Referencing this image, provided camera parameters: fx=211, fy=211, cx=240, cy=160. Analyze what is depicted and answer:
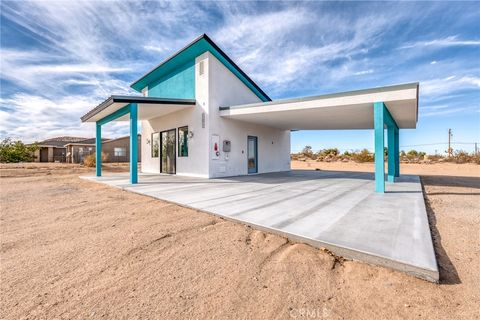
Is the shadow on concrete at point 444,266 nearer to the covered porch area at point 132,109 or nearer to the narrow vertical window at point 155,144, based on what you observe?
the covered porch area at point 132,109

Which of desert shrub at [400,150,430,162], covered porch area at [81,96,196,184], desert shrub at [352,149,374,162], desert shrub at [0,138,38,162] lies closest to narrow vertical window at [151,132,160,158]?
covered porch area at [81,96,196,184]

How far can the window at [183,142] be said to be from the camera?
10508mm

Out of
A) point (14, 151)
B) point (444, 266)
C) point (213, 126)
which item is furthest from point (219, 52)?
point (14, 151)

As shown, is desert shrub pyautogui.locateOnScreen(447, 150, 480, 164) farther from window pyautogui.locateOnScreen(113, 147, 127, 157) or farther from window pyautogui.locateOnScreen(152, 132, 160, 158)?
window pyautogui.locateOnScreen(113, 147, 127, 157)

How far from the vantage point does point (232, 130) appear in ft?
Result: 34.2

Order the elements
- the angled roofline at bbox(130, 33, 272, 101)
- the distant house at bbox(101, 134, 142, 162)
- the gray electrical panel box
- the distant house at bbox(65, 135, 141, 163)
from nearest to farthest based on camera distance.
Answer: the angled roofline at bbox(130, 33, 272, 101) < the gray electrical panel box < the distant house at bbox(65, 135, 141, 163) < the distant house at bbox(101, 134, 142, 162)

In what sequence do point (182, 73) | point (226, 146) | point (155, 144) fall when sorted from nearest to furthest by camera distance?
point (226, 146) < point (182, 73) < point (155, 144)

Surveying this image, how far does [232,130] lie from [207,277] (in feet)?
28.9

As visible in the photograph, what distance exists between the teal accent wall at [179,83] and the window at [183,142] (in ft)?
5.54

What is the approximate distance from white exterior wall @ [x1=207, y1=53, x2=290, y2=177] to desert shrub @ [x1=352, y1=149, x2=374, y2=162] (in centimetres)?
1527

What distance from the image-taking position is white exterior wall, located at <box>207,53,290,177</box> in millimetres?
9578

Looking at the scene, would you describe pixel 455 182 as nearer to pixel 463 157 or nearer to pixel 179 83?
pixel 179 83

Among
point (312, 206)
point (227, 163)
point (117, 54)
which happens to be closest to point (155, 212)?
point (312, 206)

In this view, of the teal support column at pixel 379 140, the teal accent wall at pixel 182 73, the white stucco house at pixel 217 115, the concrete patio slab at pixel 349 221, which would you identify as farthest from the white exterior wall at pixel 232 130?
the teal support column at pixel 379 140
